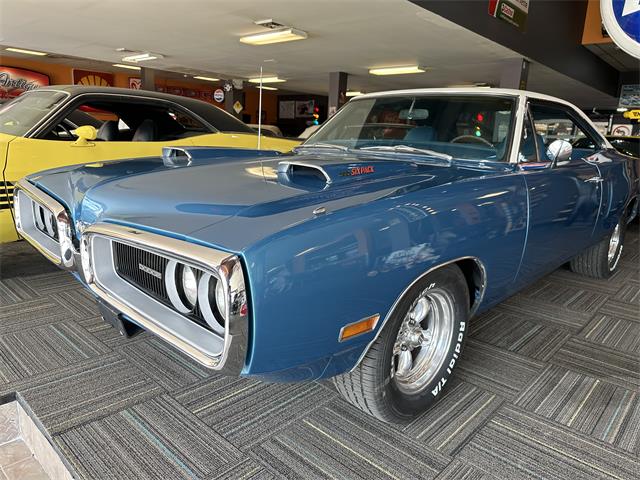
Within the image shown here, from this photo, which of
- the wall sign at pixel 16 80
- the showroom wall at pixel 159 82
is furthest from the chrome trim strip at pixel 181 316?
the showroom wall at pixel 159 82

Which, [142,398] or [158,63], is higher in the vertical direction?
[158,63]

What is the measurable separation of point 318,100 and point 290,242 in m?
27.0

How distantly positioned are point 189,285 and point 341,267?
21.2 inches

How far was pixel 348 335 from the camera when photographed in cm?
143

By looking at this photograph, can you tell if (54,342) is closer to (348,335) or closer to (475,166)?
(348,335)

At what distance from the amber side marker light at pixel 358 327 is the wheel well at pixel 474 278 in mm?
624

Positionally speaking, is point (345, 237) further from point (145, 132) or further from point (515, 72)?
point (515, 72)

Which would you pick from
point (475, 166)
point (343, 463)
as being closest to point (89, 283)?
point (343, 463)

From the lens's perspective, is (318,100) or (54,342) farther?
(318,100)

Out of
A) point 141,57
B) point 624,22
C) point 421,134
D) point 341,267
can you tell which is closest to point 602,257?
point 624,22

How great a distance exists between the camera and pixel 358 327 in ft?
4.78

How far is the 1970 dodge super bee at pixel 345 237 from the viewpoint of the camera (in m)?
1.29

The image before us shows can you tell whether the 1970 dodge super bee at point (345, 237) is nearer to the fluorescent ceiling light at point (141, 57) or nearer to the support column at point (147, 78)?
the fluorescent ceiling light at point (141, 57)

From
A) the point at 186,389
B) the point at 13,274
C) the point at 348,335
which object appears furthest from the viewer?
the point at 13,274
